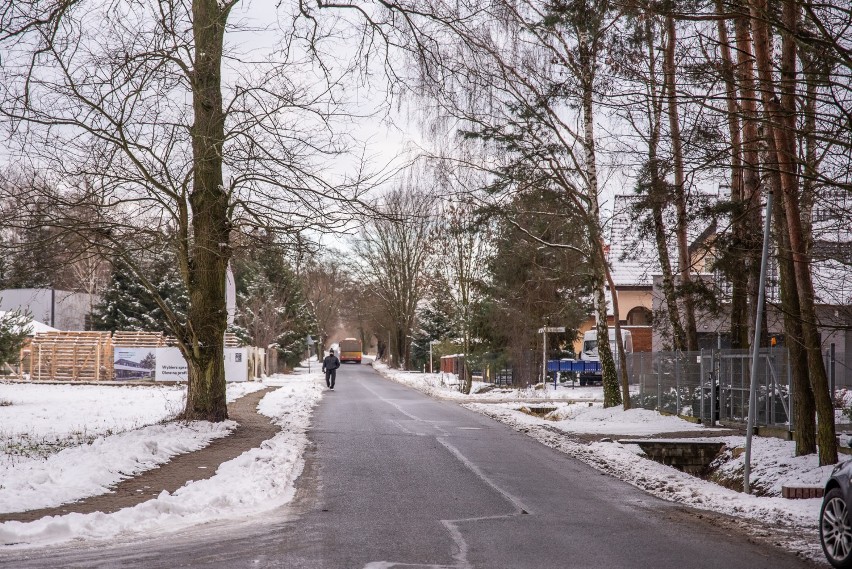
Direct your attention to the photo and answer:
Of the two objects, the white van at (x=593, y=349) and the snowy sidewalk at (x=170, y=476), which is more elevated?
the white van at (x=593, y=349)

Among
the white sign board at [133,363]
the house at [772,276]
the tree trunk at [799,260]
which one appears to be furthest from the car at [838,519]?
the white sign board at [133,363]

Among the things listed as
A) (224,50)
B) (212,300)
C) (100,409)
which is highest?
(224,50)

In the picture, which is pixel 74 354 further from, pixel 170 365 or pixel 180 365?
pixel 180 365

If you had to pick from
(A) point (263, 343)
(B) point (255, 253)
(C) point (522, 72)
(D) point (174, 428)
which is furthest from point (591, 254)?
(A) point (263, 343)

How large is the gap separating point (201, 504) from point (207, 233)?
8.13 m

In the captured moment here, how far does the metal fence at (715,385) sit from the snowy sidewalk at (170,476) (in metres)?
9.72

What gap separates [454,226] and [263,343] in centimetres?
3599

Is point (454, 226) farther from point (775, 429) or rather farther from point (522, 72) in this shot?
point (775, 429)

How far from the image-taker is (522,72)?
75.4 ft

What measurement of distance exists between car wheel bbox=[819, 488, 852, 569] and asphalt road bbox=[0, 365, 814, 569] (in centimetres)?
28

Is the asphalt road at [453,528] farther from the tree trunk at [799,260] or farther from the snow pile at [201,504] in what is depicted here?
the tree trunk at [799,260]

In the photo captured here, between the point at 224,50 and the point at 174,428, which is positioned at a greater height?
the point at 224,50

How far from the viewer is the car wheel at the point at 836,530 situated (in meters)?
6.91

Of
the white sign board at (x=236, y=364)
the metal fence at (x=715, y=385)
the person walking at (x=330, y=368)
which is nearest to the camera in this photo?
the metal fence at (x=715, y=385)
